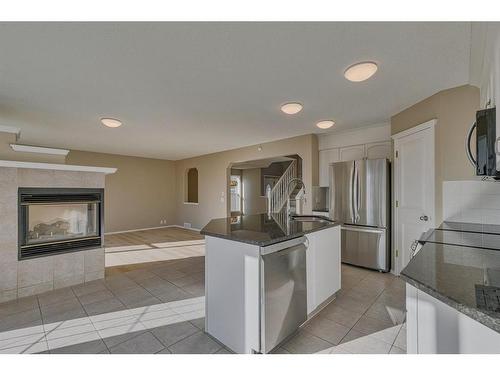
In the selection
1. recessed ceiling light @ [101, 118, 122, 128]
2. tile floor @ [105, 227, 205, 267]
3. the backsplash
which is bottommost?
tile floor @ [105, 227, 205, 267]

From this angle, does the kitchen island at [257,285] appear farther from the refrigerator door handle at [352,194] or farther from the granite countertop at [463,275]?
the refrigerator door handle at [352,194]

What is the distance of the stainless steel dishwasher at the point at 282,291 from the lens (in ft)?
5.33

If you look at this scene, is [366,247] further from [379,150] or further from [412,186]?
[379,150]

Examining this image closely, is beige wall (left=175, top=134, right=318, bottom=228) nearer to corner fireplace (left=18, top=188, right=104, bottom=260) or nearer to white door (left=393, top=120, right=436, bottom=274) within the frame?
white door (left=393, top=120, right=436, bottom=274)

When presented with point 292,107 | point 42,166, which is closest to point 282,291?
point 292,107

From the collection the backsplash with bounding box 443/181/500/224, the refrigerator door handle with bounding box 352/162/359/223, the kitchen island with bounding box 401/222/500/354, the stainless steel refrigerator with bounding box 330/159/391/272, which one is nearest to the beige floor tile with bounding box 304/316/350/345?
the kitchen island with bounding box 401/222/500/354

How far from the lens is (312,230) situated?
2104mm

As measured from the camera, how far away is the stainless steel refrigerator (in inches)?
141

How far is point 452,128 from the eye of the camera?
2.66 m

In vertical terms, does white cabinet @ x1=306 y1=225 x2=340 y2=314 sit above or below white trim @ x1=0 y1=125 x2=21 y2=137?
below

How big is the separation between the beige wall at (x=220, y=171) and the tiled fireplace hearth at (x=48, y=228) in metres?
3.41

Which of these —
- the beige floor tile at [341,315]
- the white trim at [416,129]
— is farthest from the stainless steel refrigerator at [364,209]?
the beige floor tile at [341,315]

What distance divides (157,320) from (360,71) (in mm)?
3062

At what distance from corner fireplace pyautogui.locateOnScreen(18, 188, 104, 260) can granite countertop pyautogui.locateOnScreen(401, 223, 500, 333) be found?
375 cm
